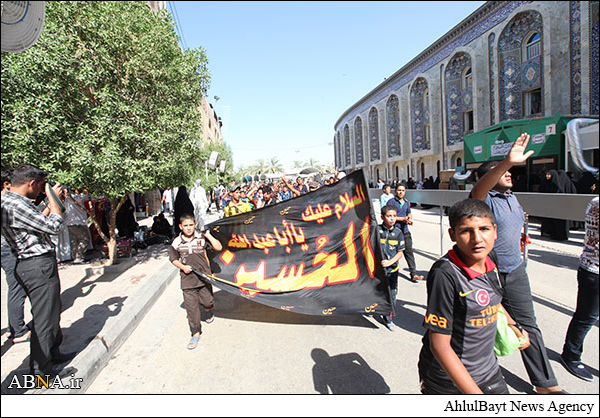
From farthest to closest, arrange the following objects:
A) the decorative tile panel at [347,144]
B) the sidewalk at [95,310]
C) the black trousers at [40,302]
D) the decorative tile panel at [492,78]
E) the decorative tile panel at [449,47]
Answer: the decorative tile panel at [347,144]
the decorative tile panel at [492,78]
the decorative tile panel at [449,47]
the sidewalk at [95,310]
the black trousers at [40,302]

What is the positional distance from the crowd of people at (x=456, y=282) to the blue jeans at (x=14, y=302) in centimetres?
1

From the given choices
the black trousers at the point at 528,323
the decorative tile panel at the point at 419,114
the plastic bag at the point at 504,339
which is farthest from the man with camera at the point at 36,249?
the decorative tile panel at the point at 419,114

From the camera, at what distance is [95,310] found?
17.2 ft

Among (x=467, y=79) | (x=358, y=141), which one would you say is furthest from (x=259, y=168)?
(x=467, y=79)

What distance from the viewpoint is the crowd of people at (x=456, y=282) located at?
1.71m

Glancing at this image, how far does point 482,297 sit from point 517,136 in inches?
582

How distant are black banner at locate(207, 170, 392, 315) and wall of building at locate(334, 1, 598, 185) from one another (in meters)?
18.3

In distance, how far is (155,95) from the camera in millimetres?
7703

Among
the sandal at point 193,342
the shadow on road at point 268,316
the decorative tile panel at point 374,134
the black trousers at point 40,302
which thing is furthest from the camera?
the decorative tile panel at point 374,134

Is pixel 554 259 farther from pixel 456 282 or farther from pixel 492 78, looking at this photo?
pixel 492 78

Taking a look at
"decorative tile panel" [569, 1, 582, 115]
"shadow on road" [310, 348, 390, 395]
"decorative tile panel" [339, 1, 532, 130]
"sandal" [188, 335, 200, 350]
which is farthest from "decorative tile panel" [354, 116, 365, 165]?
"shadow on road" [310, 348, 390, 395]

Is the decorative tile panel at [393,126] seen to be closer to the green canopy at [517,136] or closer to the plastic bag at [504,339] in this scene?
the green canopy at [517,136]

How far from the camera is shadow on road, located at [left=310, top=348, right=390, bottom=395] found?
296cm

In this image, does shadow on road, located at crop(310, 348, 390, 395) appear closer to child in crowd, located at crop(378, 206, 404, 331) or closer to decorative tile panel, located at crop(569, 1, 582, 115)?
child in crowd, located at crop(378, 206, 404, 331)
